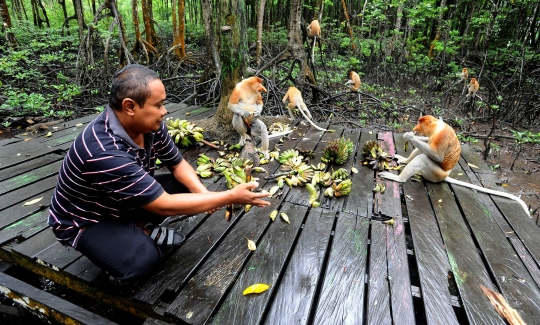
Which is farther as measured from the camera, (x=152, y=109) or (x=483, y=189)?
(x=483, y=189)

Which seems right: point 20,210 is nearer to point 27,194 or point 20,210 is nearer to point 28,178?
point 27,194

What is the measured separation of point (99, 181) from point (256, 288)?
1080 millimetres

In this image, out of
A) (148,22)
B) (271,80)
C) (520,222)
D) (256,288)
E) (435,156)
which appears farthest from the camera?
(148,22)

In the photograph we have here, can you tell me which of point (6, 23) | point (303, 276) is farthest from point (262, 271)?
point (6, 23)

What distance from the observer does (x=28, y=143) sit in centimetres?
372

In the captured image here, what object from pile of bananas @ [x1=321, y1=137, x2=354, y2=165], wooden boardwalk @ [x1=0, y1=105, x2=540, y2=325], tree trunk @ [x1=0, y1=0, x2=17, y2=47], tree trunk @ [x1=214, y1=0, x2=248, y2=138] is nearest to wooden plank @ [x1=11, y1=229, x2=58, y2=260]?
wooden boardwalk @ [x1=0, y1=105, x2=540, y2=325]

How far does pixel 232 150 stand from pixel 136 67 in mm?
2215

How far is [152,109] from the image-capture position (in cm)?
169

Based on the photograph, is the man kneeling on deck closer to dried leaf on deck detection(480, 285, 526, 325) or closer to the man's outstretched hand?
the man's outstretched hand

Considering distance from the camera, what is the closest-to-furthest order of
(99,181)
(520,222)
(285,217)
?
(99,181) < (285,217) < (520,222)

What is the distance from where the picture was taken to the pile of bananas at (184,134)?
149 inches

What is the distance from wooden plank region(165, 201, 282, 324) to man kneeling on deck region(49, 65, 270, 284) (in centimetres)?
30

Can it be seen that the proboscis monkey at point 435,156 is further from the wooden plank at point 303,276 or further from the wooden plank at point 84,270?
the wooden plank at point 84,270

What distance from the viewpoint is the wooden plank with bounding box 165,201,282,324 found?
166 cm
